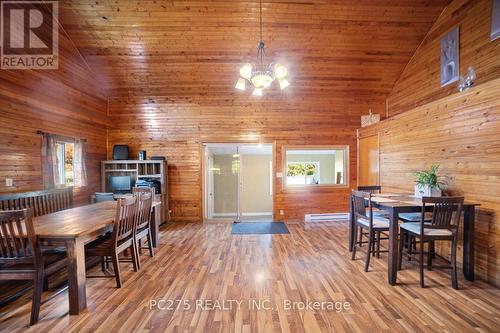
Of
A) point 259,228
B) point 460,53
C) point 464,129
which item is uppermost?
point 460,53

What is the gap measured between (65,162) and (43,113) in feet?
3.47

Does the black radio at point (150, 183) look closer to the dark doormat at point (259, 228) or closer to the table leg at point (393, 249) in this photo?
the dark doormat at point (259, 228)

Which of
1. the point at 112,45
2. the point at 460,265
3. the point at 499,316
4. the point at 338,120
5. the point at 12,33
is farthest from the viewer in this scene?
the point at 338,120

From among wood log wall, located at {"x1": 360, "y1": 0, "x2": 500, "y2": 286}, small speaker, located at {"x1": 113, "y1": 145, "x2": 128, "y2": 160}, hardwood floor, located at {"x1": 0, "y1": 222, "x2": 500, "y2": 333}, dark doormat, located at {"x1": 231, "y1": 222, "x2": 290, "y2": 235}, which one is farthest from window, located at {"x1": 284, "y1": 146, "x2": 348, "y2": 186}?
small speaker, located at {"x1": 113, "y1": 145, "x2": 128, "y2": 160}

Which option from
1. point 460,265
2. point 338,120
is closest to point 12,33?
point 338,120

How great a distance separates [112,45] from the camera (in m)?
4.05

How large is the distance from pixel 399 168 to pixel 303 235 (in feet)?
7.33

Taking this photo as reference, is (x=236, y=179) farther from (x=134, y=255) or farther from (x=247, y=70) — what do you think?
(x=247, y=70)

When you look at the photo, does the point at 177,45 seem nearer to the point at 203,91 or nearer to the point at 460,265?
the point at 203,91

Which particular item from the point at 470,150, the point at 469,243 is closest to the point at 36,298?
the point at 469,243

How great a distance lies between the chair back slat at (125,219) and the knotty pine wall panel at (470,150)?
4.29 m

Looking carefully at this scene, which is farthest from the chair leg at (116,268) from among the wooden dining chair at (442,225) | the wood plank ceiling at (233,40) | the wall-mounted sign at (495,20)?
the wall-mounted sign at (495,20)

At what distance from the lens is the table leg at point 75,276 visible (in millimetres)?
2040

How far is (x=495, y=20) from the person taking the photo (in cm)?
272
